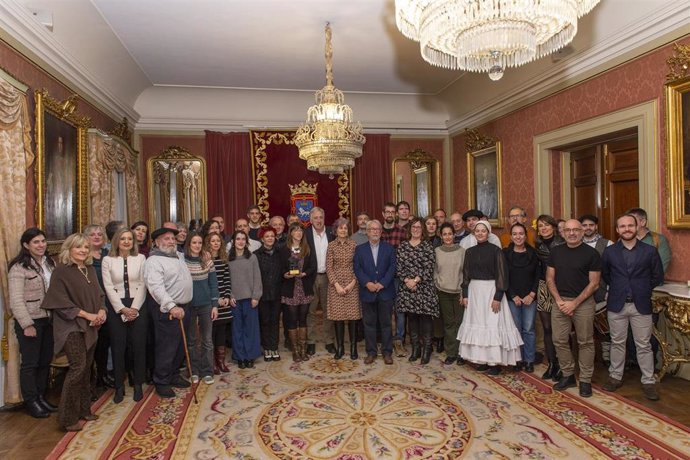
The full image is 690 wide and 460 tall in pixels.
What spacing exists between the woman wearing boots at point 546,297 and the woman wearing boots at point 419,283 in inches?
41.0

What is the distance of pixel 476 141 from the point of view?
771 centimetres

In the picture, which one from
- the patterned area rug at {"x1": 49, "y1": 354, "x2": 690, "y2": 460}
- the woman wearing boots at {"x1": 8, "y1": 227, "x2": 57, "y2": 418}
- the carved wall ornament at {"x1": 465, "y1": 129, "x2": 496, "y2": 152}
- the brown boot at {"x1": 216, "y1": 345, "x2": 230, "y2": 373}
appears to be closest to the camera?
the patterned area rug at {"x1": 49, "y1": 354, "x2": 690, "y2": 460}

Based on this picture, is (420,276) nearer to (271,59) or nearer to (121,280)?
(121,280)

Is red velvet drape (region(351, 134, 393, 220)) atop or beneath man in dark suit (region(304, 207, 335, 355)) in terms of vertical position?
→ atop

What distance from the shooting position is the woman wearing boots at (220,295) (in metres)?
4.62

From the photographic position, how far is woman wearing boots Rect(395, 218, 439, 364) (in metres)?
4.88

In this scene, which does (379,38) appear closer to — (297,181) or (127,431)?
(297,181)

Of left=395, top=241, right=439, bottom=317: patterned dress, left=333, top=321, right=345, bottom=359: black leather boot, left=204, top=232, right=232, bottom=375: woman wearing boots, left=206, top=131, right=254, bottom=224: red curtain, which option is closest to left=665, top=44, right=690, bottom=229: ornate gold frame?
left=395, top=241, right=439, bottom=317: patterned dress

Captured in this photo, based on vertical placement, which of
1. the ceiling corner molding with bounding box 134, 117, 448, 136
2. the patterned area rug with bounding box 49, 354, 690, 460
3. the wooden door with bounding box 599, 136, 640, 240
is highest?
the ceiling corner molding with bounding box 134, 117, 448, 136

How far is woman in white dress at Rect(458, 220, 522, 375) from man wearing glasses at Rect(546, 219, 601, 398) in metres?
0.44

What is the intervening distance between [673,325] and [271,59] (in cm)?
560

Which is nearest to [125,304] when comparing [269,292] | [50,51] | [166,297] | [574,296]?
[166,297]

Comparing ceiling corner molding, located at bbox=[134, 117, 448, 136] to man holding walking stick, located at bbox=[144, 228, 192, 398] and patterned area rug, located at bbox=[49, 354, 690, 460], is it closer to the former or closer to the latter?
man holding walking stick, located at bbox=[144, 228, 192, 398]

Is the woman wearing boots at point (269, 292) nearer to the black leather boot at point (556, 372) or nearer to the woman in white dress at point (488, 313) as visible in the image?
the woman in white dress at point (488, 313)
